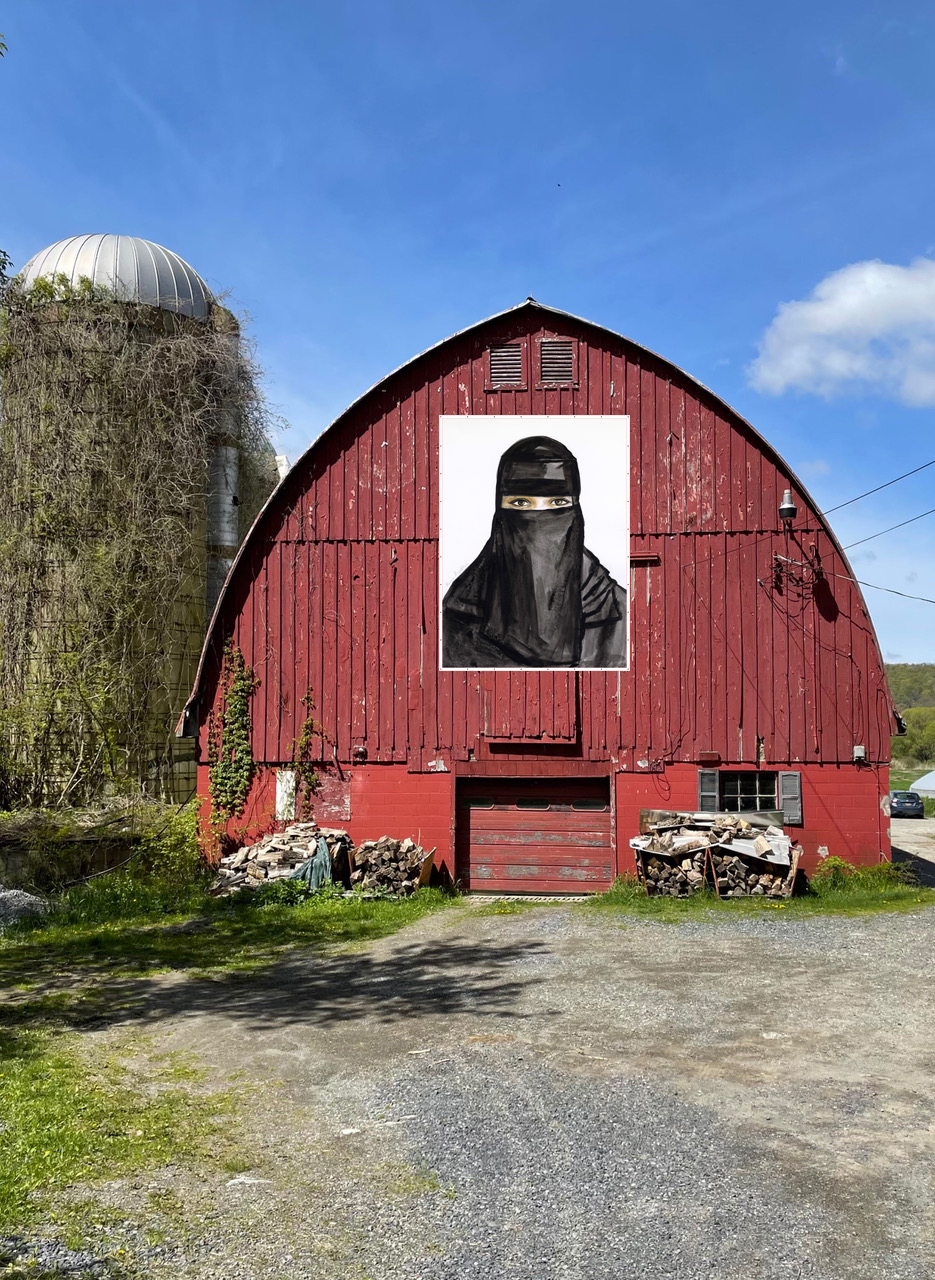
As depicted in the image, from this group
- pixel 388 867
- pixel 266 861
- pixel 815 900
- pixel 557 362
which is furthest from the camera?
pixel 557 362

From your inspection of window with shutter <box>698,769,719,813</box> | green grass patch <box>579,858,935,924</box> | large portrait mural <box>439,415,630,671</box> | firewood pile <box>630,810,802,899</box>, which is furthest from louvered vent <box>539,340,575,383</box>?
green grass patch <box>579,858,935,924</box>

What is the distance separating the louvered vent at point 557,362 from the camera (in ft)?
53.1

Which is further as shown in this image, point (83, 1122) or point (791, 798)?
point (791, 798)

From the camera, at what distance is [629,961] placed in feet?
35.4

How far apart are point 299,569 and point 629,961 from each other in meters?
8.71

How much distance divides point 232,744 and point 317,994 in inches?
286

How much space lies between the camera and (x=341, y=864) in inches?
585

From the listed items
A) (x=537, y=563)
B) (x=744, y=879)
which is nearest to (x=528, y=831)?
(x=744, y=879)

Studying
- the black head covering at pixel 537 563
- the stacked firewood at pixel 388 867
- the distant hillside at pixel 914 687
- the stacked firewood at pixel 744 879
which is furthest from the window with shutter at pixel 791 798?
the distant hillside at pixel 914 687

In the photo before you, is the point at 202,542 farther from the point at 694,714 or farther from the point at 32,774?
the point at 694,714

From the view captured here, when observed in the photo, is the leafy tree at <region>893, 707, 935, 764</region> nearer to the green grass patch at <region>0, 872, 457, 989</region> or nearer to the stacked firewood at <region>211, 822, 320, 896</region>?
the stacked firewood at <region>211, 822, 320, 896</region>

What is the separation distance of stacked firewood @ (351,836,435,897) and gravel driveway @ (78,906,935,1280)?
3.33 metres

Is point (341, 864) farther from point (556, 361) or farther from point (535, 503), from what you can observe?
point (556, 361)

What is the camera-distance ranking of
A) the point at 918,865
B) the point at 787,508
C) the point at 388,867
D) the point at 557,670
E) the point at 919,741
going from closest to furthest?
the point at 388,867
the point at 787,508
the point at 557,670
the point at 918,865
the point at 919,741
